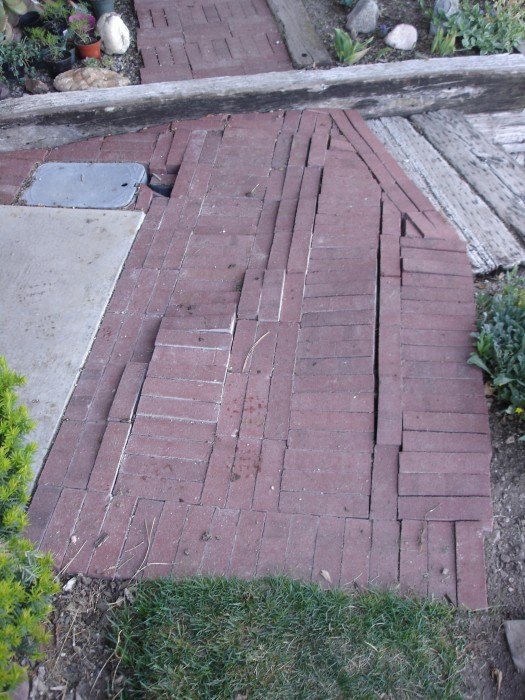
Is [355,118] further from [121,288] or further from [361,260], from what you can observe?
[121,288]

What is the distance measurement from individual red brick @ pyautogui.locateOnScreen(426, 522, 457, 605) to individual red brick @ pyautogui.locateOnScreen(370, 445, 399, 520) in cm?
16

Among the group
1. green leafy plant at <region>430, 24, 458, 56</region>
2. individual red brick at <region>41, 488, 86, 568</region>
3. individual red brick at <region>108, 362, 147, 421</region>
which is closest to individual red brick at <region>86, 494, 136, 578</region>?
individual red brick at <region>41, 488, 86, 568</region>

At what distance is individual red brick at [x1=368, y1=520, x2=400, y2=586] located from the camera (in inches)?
96.0

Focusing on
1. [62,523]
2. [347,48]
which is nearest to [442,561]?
[62,523]

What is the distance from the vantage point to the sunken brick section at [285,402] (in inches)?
100

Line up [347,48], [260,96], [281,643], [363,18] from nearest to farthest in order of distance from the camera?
[281,643], [260,96], [347,48], [363,18]

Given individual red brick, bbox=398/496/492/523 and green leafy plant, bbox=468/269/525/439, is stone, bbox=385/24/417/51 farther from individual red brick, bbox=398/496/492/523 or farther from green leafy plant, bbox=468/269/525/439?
individual red brick, bbox=398/496/492/523

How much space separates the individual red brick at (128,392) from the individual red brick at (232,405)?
1.32 ft

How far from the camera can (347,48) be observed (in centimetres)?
450

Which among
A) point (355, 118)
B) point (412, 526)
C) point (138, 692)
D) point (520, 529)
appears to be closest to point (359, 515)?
point (412, 526)

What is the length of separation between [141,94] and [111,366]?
6.99 feet

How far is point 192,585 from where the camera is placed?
242 centimetres

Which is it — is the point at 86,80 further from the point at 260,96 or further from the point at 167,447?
the point at 167,447

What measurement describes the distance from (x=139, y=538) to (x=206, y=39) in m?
3.99
